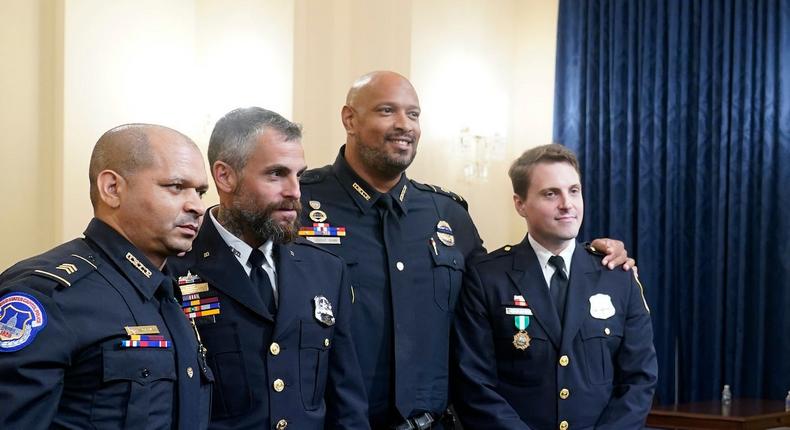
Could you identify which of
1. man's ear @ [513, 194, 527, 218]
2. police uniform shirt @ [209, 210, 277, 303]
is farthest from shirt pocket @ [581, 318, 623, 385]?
police uniform shirt @ [209, 210, 277, 303]

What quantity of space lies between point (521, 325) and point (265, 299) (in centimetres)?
98

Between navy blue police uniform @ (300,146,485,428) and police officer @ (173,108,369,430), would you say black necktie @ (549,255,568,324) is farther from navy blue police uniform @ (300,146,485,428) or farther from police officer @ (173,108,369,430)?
police officer @ (173,108,369,430)

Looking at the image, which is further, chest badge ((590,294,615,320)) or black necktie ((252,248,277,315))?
chest badge ((590,294,615,320))

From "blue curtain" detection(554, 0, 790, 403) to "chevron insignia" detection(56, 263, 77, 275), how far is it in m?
4.56

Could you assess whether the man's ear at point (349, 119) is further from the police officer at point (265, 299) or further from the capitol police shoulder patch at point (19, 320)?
the capitol police shoulder patch at point (19, 320)

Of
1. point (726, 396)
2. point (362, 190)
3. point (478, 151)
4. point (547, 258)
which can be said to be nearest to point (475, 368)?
point (547, 258)

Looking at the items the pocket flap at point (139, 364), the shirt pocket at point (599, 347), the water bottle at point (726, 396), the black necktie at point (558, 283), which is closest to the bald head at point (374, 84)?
the black necktie at point (558, 283)

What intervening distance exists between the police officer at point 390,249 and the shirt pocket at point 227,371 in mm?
599

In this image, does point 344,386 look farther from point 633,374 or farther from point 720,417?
point 720,417

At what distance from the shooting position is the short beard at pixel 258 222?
9.09 feet

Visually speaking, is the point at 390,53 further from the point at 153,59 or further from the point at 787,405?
the point at 787,405

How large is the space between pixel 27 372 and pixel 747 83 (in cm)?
490

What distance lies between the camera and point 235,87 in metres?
6.59

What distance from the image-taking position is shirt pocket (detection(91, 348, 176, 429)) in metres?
2.10
